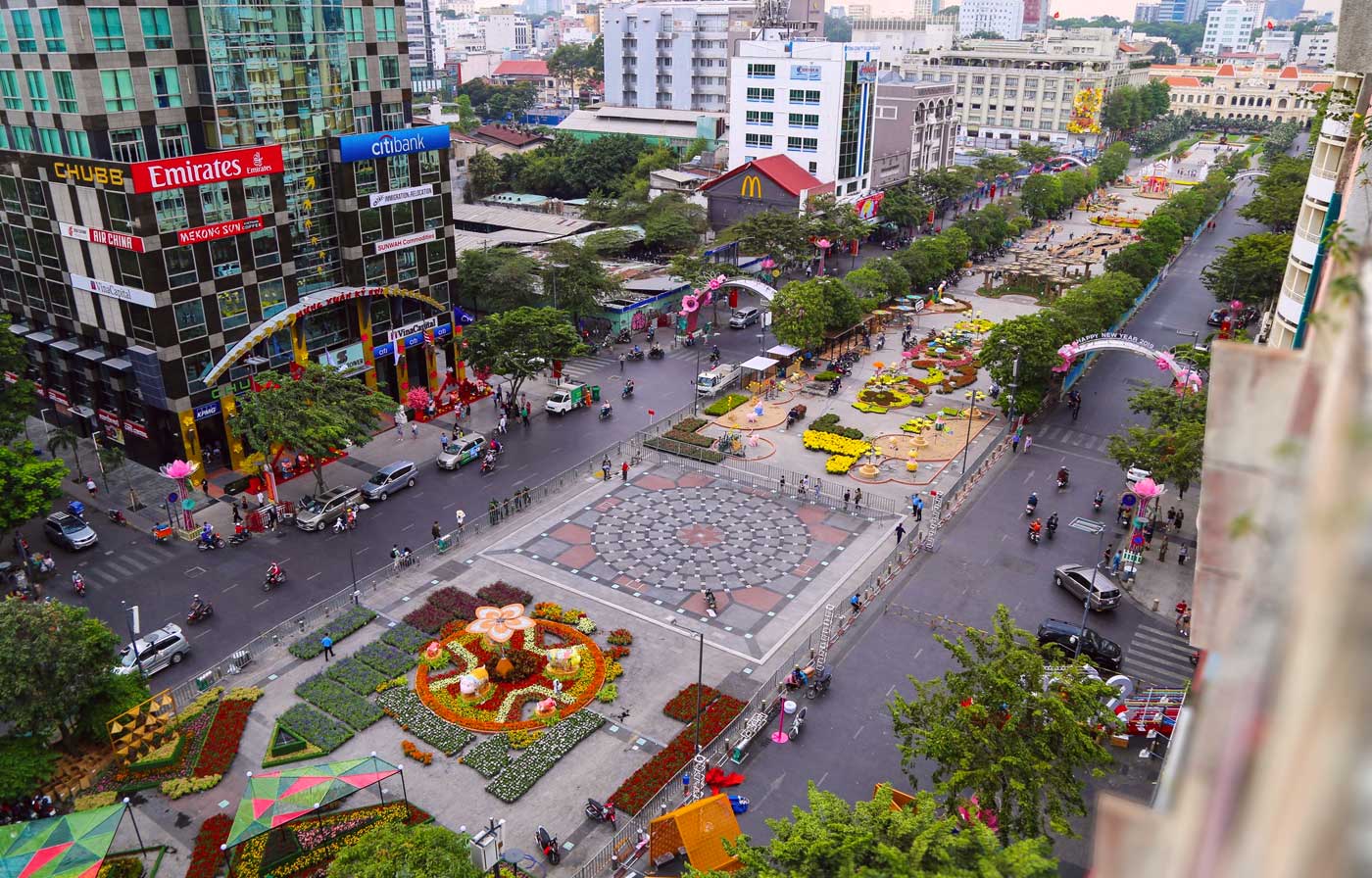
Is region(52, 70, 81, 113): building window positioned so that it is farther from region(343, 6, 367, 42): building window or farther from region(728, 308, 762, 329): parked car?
region(728, 308, 762, 329): parked car

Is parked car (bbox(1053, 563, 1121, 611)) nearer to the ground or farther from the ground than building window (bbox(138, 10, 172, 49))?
nearer to the ground

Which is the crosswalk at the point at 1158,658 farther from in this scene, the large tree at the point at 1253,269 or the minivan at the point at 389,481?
the large tree at the point at 1253,269

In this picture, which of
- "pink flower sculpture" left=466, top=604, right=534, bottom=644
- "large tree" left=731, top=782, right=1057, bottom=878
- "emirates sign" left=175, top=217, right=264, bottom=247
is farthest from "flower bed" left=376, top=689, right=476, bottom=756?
"emirates sign" left=175, top=217, right=264, bottom=247

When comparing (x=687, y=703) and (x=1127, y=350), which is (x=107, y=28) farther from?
(x=1127, y=350)

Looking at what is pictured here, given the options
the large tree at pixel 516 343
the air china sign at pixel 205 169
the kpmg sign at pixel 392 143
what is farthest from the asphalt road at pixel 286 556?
the kpmg sign at pixel 392 143

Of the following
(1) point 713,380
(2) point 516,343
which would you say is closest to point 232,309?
(2) point 516,343

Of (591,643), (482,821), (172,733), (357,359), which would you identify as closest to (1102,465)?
(591,643)
